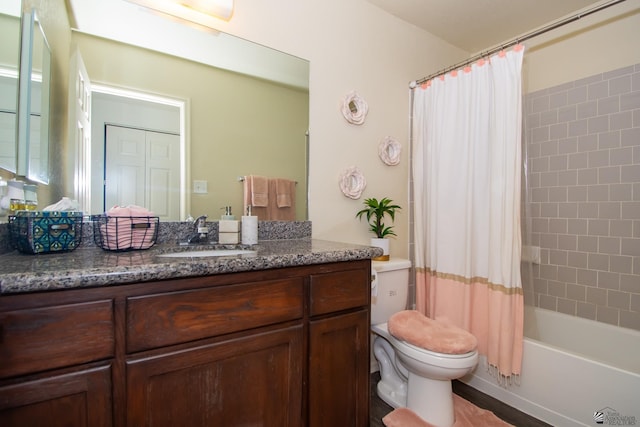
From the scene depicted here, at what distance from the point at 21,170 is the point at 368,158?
1689 mm

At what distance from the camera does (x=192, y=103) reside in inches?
55.9

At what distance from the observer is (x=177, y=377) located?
0.81m

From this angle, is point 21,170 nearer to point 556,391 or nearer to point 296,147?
point 296,147

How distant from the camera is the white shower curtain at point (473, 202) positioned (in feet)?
5.19

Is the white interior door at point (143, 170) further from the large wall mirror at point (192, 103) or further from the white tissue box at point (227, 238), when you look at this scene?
the white tissue box at point (227, 238)

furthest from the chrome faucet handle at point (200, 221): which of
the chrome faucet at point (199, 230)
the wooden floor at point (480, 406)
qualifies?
the wooden floor at point (480, 406)

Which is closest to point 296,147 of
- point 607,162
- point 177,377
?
point 177,377

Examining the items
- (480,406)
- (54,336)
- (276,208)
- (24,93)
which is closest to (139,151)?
(24,93)

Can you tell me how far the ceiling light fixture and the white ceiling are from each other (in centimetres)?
109

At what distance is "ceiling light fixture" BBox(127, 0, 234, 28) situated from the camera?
4.37ft

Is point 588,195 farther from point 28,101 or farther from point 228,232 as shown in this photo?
point 28,101

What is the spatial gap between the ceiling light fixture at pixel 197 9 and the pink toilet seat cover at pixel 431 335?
177cm

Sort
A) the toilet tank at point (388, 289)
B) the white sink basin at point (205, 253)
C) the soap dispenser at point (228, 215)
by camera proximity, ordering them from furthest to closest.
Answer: the toilet tank at point (388, 289)
the soap dispenser at point (228, 215)
the white sink basin at point (205, 253)

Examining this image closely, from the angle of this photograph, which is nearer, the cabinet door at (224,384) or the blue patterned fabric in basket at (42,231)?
the cabinet door at (224,384)
